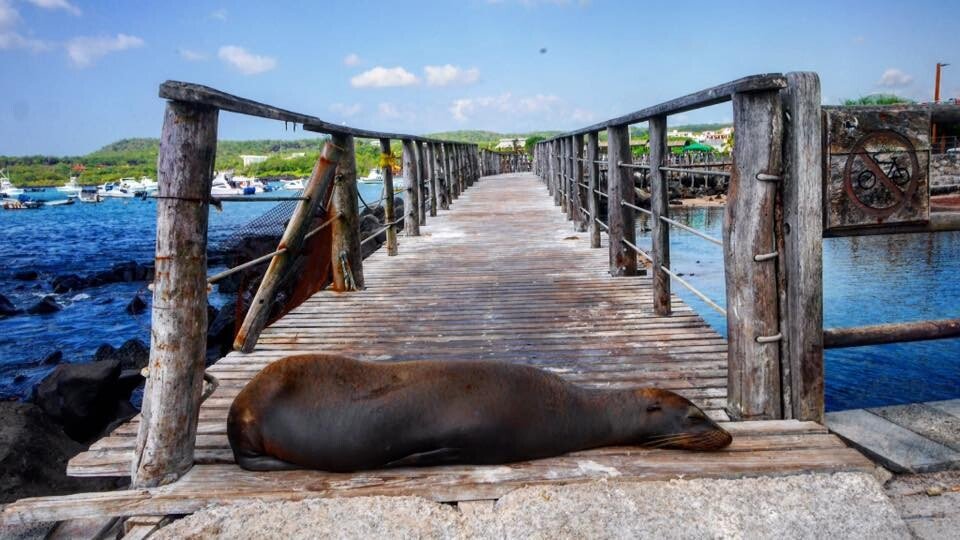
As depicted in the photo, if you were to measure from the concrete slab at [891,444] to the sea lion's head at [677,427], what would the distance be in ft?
1.90

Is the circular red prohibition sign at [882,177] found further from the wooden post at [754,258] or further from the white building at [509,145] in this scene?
the white building at [509,145]

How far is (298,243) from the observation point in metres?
4.83

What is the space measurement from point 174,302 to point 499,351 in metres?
2.07

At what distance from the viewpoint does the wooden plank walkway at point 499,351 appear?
7.92 ft

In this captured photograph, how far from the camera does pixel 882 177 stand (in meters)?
2.84

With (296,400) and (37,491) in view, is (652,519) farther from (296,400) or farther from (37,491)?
(37,491)

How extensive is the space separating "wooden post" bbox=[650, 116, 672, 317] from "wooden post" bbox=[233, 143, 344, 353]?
2.40 meters

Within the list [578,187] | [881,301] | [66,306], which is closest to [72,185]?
[66,306]

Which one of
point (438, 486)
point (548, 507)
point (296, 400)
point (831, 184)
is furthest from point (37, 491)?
point (831, 184)

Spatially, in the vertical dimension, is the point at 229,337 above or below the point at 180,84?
below

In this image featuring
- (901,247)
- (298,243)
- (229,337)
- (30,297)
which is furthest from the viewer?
(30,297)

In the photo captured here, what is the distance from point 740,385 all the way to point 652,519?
1034mm

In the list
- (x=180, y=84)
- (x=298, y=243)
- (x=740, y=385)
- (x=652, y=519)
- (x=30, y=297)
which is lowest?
(x=30, y=297)

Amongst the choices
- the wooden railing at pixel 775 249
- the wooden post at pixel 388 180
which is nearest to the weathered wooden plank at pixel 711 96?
the wooden railing at pixel 775 249
